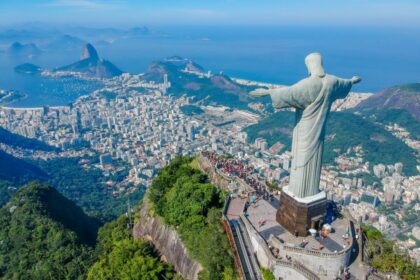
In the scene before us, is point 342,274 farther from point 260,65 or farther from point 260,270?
point 260,65

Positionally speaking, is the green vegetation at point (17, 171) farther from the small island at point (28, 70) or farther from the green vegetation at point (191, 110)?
the small island at point (28, 70)

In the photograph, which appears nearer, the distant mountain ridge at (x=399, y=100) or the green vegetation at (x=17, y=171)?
the green vegetation at (x=17, y=171)

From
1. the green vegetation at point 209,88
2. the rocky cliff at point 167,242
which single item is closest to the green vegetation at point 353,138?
the green vegetation at point 209,88

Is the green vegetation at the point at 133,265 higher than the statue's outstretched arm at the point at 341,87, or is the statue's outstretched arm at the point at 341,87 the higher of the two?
the statue's outstretched arm at the point at 341,87

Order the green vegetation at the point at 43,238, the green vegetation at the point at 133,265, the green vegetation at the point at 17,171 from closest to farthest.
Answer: the green vegetation at the point at 133,265 < the green vegetation at the point at 43,238 < the green vegetation at the point at 17,171

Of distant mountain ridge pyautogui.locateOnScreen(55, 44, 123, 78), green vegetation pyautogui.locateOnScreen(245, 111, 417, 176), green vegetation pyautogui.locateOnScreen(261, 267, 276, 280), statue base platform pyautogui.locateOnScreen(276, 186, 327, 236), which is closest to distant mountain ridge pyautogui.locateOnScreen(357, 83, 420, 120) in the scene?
green vegetation pyautogui.locateOnScreen(245, 111, 417, 176)

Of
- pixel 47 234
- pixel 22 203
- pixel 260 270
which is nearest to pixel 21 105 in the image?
pixel 22 203

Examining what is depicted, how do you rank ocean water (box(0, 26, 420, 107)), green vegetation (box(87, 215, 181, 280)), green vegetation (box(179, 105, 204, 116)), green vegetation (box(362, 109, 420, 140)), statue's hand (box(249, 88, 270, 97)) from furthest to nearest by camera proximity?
1. ocean water (box(0, 26, 420, 107))
2. green vegetation (box(179, 105, 204, 116))
3. green vegetation (box(362, 109, 420, 140))
4. green vegetation (box(87, 215, 181, 280))
5. statue's hand (box(249, 88, 270, 97))

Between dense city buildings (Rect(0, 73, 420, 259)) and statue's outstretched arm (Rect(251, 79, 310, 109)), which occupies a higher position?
statue's outstretched arm (Rect(251, 79, 310, 109))

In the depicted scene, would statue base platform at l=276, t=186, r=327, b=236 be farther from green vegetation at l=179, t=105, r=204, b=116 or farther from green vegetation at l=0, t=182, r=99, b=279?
green vegetation at l=179, t=105, r=204, b=116
